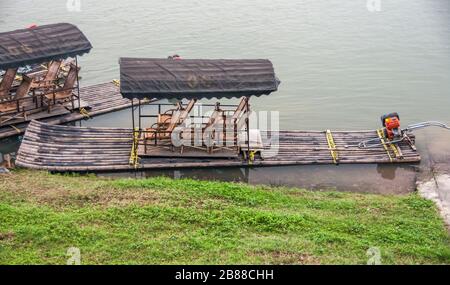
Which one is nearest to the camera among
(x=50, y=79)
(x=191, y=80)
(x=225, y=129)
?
(x=191, y=80)

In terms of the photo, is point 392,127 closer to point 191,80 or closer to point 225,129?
point 225,129

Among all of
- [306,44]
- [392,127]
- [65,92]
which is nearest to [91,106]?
[65,92]

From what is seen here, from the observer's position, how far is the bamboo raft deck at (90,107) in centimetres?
2044

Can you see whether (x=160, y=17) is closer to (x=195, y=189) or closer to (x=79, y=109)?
(x=79, y=109)

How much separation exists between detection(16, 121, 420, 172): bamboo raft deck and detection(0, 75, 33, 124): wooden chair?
156 centimetres

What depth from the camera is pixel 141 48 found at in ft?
100

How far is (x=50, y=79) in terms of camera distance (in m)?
21.8

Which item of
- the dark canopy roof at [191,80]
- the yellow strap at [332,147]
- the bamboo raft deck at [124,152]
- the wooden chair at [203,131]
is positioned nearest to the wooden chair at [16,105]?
the bamboo raft deck at [124,152]

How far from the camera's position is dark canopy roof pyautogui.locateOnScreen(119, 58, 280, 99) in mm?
17906

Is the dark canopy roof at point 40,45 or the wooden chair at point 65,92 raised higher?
the dark canopy roof at point 40,45

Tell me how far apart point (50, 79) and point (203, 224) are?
1044cm

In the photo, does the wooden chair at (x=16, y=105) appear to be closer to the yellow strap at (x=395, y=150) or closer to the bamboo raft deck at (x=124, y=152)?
the bamboo raft deck at (x=124, y=152)

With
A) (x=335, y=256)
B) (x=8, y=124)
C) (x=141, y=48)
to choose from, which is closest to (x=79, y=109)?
(x=8, y=124)

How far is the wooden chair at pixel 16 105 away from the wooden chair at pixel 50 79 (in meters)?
0.66
